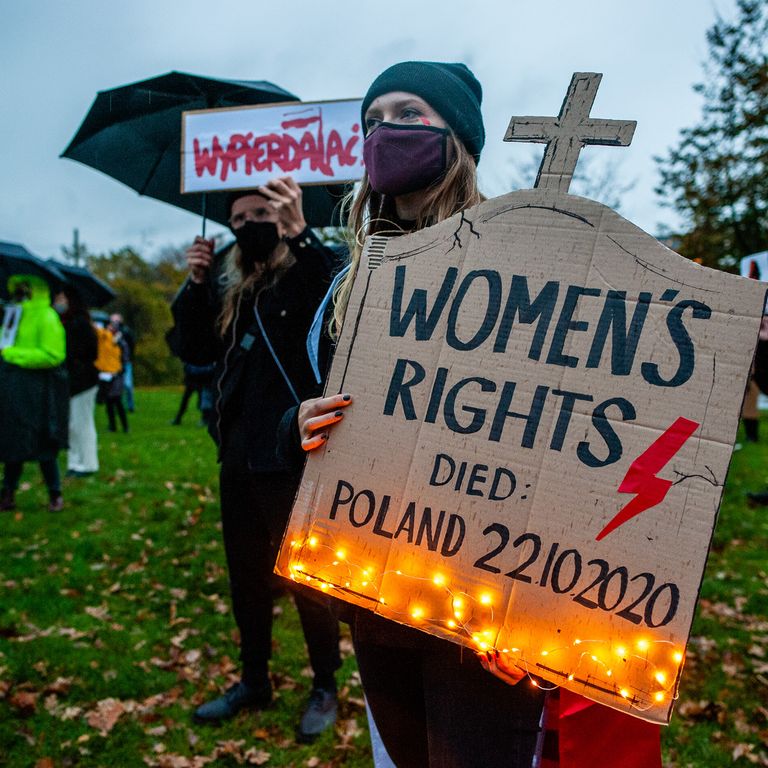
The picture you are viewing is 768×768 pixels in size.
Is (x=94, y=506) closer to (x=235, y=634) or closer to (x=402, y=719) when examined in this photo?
(x=235, y=634)


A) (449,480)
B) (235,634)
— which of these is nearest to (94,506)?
(235,634)

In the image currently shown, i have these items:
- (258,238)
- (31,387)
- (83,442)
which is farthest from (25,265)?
(258,238)

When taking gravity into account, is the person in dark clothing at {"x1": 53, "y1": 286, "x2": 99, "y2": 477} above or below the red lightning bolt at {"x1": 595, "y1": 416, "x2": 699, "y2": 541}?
below

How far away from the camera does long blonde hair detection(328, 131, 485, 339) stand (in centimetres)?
156

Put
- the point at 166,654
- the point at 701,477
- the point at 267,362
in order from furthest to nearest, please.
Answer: the point at 166,654
the point at 267,362
the point at 701,477

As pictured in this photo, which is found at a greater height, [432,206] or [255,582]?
[432,206]

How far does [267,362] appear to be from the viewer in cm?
234

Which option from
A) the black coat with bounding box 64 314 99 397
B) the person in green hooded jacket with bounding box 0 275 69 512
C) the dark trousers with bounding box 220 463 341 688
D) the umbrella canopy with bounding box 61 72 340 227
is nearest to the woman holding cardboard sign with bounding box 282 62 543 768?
the dark trousers with bounding box 220 463 341 688

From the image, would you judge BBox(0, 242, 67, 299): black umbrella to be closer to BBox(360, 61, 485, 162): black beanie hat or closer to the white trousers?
the white trousers

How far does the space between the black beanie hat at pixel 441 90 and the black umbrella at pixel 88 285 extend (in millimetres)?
6778

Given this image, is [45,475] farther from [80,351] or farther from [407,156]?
[407,156]

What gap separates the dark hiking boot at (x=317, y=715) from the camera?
277 cm

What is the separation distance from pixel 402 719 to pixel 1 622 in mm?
3286

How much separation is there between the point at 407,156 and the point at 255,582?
1939 mm
